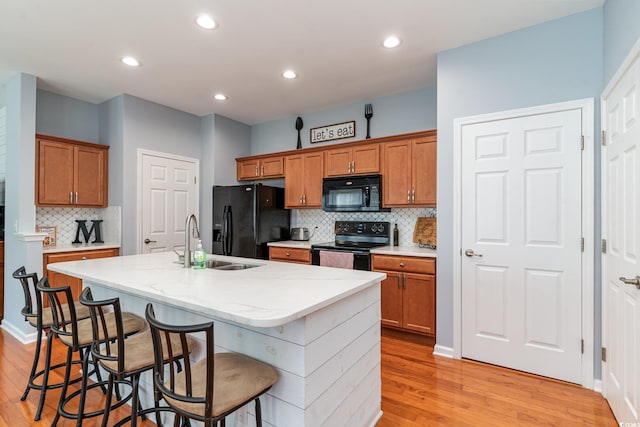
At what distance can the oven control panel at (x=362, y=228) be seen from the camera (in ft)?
13.3

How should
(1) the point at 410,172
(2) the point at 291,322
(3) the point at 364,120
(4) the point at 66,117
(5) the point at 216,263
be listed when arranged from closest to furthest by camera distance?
1. (2) the point at 291,322
2. (5) the point at 216,263
3. (1) the point at 410,172
4. (4) the point at 66,117
5. (3) the point at 364,120

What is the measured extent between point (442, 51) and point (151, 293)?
300 centimetres

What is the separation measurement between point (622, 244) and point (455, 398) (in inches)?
55.7

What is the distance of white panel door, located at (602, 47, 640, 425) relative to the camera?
1.68 meters

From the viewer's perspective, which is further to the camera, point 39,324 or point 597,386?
point 597,386

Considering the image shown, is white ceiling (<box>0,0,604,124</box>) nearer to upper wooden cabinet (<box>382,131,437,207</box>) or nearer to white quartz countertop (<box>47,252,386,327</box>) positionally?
upper wooden cabinet (<box>382,131,437,207</box>)

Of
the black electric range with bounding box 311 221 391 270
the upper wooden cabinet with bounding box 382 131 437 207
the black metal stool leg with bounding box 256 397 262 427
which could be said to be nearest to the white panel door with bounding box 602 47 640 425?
the upper wooden cabinet with bounding box 382 131 437 207

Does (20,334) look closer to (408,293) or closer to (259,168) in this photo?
(259,168)

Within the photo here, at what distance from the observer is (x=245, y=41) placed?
277 centimetres

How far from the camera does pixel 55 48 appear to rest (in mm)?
2869

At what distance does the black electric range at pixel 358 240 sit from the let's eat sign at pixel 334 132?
1.19 metres

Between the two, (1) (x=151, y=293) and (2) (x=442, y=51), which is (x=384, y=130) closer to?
(2) (x=442, y=51)

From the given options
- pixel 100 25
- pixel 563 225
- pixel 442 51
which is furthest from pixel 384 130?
pixel 100 25

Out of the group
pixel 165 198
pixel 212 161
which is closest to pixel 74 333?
pixel 165 198
